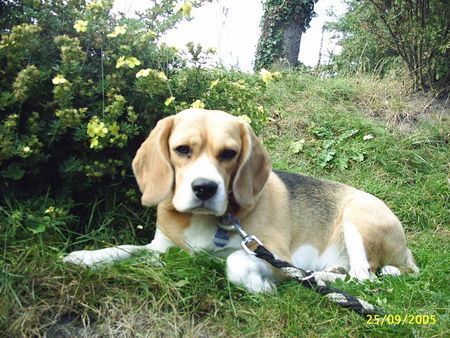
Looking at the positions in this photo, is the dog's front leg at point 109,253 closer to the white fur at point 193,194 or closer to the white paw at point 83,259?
the white paw at point 83,259

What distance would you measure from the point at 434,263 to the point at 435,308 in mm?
1197

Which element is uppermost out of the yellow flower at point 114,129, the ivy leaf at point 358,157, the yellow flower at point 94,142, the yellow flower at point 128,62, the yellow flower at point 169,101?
the yellow flower at point 128,62

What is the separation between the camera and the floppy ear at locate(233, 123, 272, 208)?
9.94ft

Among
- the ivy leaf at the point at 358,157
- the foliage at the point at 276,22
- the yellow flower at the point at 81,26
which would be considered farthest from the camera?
the foliage at the point at 276,22

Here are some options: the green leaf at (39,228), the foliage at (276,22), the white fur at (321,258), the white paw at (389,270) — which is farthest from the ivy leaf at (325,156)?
the foliage at (276,22)

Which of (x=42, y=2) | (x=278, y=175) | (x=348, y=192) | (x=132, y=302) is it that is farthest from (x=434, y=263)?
(x=42, y=2)

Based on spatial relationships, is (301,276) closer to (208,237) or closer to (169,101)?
(208,237)

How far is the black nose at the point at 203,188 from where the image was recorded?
8.79 ft

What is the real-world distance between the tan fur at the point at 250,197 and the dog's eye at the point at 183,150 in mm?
33

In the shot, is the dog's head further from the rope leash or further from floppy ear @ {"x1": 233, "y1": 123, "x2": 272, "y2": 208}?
the rope leash

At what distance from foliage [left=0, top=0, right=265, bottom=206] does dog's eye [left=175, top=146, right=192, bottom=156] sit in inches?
22.2

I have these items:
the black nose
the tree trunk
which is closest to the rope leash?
the black nose

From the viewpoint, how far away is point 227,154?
9.78 ft

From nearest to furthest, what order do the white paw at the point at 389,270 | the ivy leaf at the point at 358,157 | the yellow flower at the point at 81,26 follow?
the yellow flower at the point at 81,26 → the white paw at the point at 389,270 → the ivy leaf at the point at 358,157
